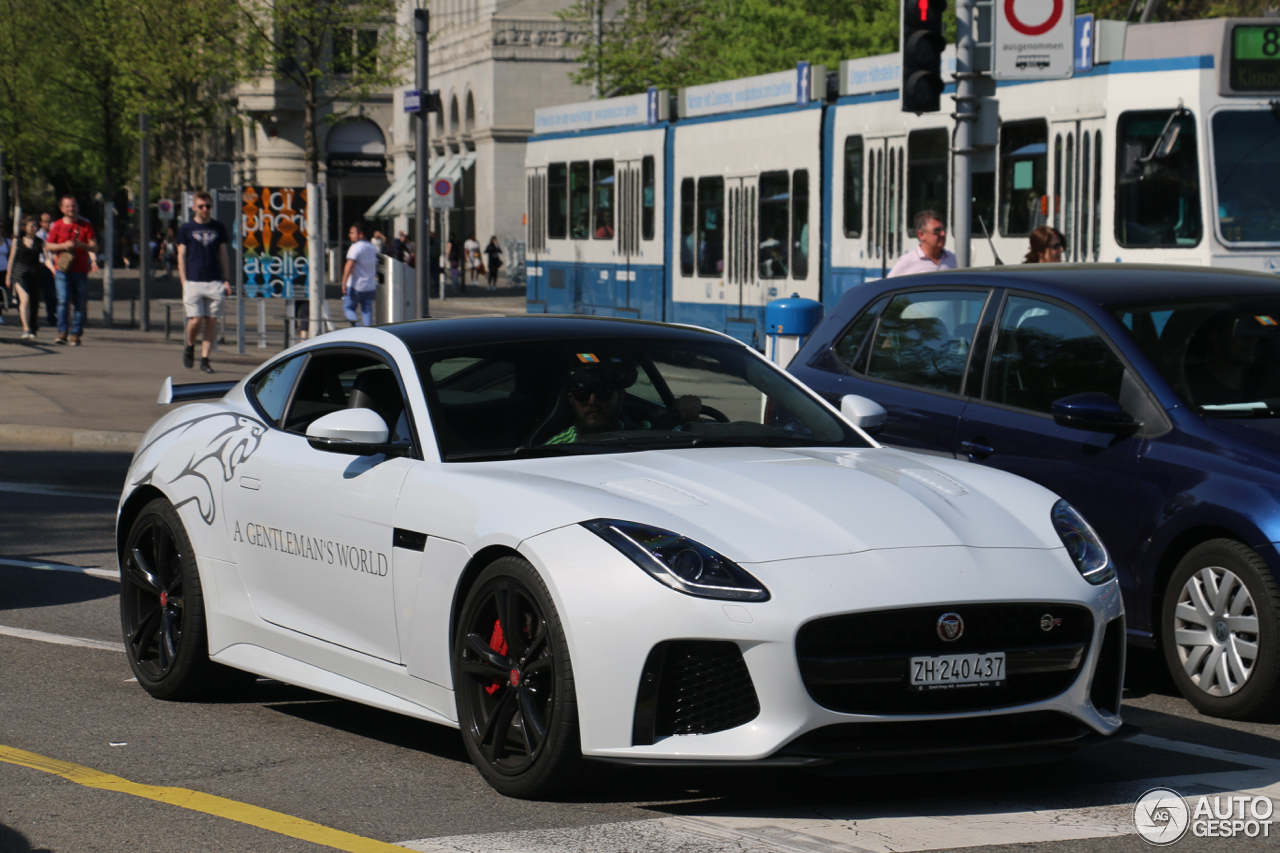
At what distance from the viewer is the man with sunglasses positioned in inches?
844

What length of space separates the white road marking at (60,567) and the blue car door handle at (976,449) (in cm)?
452

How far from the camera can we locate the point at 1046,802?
5.18m

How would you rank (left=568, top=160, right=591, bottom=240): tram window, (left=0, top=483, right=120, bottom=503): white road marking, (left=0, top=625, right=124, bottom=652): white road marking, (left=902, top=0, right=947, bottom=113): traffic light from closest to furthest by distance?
(left=0, top=625, right=124, bottom=652): white road marking
(left=0, top=483, right=120, bottom=503): white road marking
(left=902, top=0, right=947, bottom=113): traffic light
(left=568, top=160, right=591, bottom=240): tram window

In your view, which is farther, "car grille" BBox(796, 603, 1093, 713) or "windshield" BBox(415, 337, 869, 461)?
"windshield" BBox(415, 337, 869, 461)

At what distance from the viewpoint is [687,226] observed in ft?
85.8

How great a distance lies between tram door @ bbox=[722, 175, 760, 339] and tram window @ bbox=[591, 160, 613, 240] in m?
3.84

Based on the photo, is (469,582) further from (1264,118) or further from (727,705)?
(1264,118)

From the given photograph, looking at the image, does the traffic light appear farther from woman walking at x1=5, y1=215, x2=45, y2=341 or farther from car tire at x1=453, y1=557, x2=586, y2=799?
woman walking at x1=5, y1=215, x2=45, y2=341

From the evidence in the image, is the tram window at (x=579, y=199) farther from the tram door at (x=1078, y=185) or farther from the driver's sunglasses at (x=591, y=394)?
the driver's sunglasses at (x=591, y=394)

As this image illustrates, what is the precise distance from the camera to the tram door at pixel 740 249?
24.4m

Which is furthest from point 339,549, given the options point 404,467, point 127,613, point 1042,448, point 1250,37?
point 1250,37

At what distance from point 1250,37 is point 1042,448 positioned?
9.85m

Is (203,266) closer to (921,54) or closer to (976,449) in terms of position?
(921,54)

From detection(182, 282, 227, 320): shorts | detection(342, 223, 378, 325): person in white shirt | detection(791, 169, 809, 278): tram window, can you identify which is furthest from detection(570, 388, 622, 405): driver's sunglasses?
detection(342, 223, 378, 325): person in white shirt
